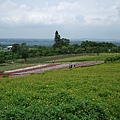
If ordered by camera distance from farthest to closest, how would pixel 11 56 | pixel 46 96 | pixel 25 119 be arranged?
pixel 11 56
pixel 46 96
pixel 25 119

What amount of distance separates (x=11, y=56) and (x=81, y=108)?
57.4 meters

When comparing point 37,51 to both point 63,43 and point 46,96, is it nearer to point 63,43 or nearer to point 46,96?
point 63,43

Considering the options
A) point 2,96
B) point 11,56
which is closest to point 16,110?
point 2,96

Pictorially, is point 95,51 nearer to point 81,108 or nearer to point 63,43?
point 63,43

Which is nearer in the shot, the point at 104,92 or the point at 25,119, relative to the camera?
the point at 25,119

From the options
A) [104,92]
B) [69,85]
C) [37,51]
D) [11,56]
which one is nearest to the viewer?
[104,92]

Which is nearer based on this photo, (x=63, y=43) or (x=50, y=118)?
(x=50, y=118)

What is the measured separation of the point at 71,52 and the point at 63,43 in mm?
23677

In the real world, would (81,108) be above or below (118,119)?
above

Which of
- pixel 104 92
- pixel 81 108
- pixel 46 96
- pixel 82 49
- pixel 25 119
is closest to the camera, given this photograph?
pixel 25 119

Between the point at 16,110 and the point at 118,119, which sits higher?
the point at 16,110

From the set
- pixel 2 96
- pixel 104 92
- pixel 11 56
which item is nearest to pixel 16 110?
pixel 2 96

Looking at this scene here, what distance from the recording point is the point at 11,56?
62094 mm

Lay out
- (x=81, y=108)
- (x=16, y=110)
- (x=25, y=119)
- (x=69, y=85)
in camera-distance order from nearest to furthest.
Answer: (x=25, y=119) → (x=16, y=110) → (x=81, y=108) → (x=69, y=85)
